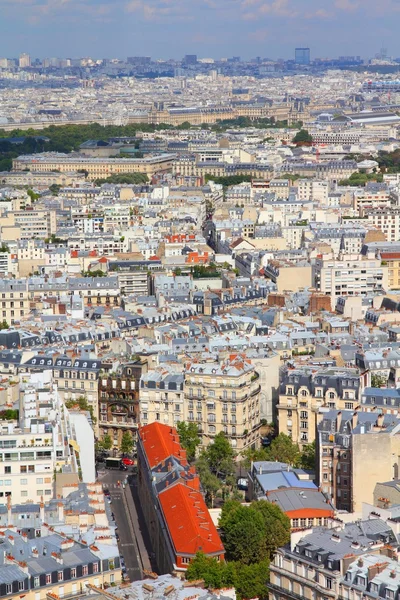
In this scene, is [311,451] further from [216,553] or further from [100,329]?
[100,329]

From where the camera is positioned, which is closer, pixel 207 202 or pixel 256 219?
pixel 256 219

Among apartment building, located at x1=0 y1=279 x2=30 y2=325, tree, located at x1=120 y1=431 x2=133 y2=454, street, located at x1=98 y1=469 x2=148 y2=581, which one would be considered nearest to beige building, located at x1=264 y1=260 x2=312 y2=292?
apartment building, located at x1=0 y1=279 x2=30 y2=325

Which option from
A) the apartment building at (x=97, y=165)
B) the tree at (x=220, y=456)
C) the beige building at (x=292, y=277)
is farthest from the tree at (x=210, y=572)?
the apartment building at (x=97, y=165)

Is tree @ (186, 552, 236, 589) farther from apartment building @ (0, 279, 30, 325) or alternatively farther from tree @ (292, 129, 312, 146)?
tree @ (292, 129, 312, 146)

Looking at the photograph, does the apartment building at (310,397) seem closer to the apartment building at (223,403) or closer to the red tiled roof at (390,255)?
the apartment building at (223,403)

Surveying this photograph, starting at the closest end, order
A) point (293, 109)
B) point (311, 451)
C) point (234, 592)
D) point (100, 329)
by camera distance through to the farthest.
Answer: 1. point (234, 592)
2. point (311, 451)
3. point (100, 329)
4. point (293, 109)

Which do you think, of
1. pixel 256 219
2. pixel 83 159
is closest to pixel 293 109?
pixel 83 159
